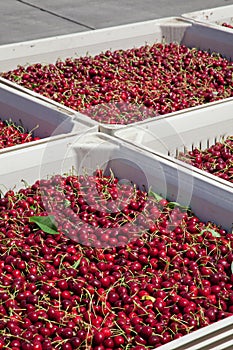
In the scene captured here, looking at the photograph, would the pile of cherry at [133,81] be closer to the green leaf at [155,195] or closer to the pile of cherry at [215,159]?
the pile of cherry at [215,159]

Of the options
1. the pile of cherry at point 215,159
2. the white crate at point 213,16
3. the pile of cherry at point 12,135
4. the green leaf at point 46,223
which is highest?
the white crate at point 213,16

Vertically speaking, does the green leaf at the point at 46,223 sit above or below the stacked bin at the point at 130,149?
below

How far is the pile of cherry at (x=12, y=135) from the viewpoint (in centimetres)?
337

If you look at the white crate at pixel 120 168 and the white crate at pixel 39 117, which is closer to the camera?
the white crate at pixel 120 168

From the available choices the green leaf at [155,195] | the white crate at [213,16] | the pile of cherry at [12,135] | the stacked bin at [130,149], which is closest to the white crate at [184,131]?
the stacked bin at [130,149]

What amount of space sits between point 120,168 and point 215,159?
0.43 m

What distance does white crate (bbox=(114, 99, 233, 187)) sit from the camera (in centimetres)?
320

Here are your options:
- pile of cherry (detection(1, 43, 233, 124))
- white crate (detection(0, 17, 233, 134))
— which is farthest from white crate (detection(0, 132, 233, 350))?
white crate (detection(0, 17, 233, 134))

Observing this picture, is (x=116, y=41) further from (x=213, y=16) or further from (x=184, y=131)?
(x=184, y=131)

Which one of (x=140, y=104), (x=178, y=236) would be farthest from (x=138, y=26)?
(x=178, y=236)

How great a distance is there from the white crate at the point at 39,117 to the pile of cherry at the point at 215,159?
1.48ft

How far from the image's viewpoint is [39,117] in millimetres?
3512

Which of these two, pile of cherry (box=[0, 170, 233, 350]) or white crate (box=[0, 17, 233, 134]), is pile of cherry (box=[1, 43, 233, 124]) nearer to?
white crate (box=[0, 17, 233, 134])

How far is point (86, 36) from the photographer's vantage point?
15.1 ft
